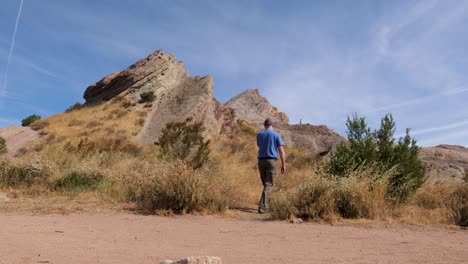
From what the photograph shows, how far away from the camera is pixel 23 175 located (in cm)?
1162

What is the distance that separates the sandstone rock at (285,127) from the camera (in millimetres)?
31677

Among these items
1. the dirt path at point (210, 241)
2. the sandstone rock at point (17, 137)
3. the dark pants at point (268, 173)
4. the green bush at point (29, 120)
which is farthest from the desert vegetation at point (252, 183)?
the green bush at point (29, 120)

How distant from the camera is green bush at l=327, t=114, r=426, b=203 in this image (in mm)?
11172

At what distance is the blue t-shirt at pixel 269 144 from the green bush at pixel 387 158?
2.26 meters

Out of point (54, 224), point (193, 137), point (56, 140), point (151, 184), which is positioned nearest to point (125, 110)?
point (56, 140)

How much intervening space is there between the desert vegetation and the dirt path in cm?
74

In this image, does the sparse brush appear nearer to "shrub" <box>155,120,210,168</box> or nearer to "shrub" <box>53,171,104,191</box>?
"shrub" <box>53,171,104,191</box>

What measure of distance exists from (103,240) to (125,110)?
25.0 metres

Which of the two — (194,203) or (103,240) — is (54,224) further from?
(194,203)

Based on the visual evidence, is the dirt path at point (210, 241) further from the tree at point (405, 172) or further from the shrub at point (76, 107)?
the shrub at point (76, 107)

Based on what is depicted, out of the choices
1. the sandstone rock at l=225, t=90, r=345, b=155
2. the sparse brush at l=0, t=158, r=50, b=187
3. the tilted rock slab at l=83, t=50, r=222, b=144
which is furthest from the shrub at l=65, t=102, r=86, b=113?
the sparse brush at l=0, t=158, r=50, b=187

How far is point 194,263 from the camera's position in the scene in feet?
11.3

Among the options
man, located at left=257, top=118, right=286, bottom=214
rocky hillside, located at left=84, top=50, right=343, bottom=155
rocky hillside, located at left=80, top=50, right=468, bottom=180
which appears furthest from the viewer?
rocky hillside, located at left=84, top=50, right=343, bottom=155

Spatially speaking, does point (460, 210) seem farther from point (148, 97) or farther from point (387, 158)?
point (148, 97)
